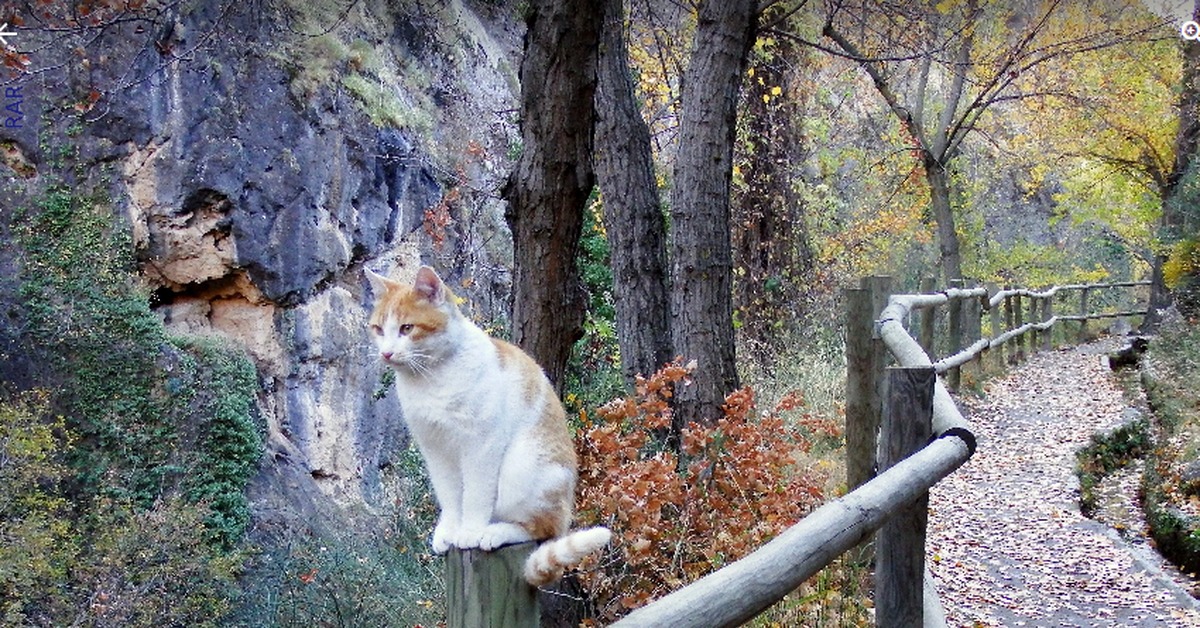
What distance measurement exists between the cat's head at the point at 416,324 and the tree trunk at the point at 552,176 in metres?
1.76

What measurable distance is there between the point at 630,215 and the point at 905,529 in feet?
12.6

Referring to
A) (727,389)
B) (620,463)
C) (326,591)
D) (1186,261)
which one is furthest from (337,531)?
(1186,261)

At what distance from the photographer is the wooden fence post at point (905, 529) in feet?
9.91

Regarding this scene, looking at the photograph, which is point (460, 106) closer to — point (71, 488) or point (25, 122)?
point (25, 122)

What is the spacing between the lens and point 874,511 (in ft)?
8.10

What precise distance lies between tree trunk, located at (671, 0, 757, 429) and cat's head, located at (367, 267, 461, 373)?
3748 millimetres

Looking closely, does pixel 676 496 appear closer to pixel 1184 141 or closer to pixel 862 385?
pixel 862 385

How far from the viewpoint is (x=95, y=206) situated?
12359mm

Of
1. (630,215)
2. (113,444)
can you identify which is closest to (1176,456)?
(630,215)

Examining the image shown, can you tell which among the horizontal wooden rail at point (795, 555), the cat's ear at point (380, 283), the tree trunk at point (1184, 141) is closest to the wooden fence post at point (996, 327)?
the tree trunk at point (1184, 141)

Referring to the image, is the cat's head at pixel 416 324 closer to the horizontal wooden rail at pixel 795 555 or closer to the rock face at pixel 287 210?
the horizontal wooden rail at pixel 795 555

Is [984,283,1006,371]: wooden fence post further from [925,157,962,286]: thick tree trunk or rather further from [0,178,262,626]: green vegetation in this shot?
[0,178,262,626]: green vegetation

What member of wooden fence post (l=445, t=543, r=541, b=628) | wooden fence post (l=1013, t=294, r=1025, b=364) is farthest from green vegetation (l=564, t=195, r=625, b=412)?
wooden fence post (l=445, t=543, r=541, b=628)

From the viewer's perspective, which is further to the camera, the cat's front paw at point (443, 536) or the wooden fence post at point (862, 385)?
the wooden fence post at point (862, 385)
